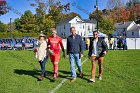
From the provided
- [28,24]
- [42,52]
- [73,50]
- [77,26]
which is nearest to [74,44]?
[73,50]

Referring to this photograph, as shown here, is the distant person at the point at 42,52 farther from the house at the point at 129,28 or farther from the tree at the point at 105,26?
the house at the point at 129,28

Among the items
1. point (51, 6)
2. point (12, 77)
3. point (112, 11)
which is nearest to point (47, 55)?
point (12, 77)

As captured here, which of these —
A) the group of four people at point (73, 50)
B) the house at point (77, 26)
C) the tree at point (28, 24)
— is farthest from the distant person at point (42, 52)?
the house at point (77, 26)

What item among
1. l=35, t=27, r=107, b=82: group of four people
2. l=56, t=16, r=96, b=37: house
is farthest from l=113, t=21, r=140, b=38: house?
l=35, t=27, r=107, b=82: group of four people

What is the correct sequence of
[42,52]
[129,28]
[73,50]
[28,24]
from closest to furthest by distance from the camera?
[73,50] < [42,52] < [28,24] < [129,28]

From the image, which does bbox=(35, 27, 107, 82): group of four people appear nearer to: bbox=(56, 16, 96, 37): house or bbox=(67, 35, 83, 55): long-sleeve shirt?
bbox=(67, 35, 83, 55): long-sleeve shirt

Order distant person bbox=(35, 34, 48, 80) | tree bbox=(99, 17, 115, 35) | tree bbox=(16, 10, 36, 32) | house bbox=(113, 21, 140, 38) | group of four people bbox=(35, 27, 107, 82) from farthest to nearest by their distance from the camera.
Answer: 1. house bbox=(113, 21, 140, 38)
2. tree bbox=(99, 17, 115, 35)
3. tree bbox=(16, 10, 36, 32)
4. distant person bbox=(35, 34, 48, 80)
5. group of four people bbox=(35, 27, 107, 82)

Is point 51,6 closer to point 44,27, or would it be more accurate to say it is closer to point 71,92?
point 44,27

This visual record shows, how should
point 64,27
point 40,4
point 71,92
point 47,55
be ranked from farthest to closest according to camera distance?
point 64,27 → point 40,4 → point 47,55 → point 71,92

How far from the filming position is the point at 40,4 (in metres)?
65.8

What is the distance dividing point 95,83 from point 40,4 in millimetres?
54759

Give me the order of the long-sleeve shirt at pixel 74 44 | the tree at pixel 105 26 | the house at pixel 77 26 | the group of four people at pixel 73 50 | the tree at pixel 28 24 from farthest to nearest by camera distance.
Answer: the house at pixel 77 26 → the tree at pixel 105 26 → the tree at pixel 28 24 → the long-sleeve shirt at pixel 74 44 → the group of four people at pixel 73 50

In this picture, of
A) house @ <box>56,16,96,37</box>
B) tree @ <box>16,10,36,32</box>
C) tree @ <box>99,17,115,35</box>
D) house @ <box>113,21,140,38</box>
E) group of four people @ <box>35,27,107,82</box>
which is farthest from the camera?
house @ <box>113,21,140,38</box>

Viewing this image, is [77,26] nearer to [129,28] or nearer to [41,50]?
[129,28]
